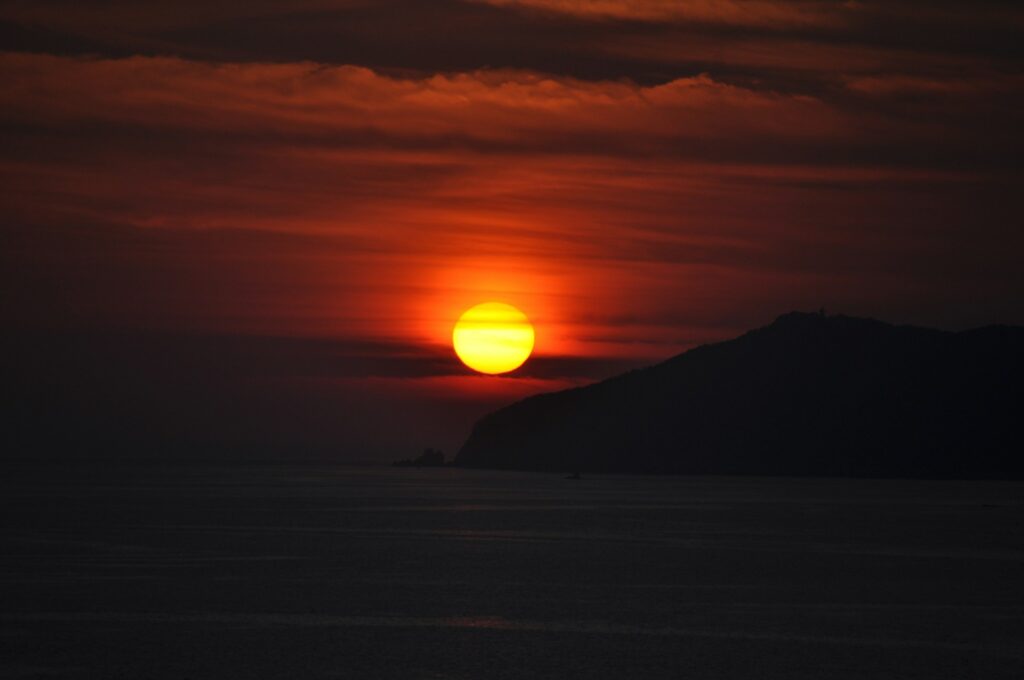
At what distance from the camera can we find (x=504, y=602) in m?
49.4

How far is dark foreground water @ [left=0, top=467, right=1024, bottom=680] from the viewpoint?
119 ft

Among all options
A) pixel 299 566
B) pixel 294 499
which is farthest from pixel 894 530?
pixel 294 499

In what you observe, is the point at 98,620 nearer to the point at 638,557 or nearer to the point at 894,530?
the point at 638,557

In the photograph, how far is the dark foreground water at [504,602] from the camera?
1431 inches

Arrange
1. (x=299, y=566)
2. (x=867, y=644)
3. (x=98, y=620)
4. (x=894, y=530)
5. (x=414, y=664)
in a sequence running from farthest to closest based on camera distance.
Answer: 1. (x=894, y=530)
2. (x=299, y=566)
3. (x=98, y=620)
4. (x=867, y=644)
5. (x=414, y=664)

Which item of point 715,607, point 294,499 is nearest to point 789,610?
point 715,607

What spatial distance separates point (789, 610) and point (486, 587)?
12276mm

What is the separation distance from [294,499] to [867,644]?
128m

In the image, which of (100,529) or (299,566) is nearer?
(299,566)

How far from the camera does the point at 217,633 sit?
41156 millimetres

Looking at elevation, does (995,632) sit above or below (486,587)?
below

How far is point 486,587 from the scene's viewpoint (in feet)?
180

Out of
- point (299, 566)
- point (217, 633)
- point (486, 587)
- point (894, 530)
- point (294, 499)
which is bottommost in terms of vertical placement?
point (217, 633)

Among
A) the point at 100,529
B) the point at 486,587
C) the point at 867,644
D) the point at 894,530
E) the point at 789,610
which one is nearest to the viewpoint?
the point at 867,644
